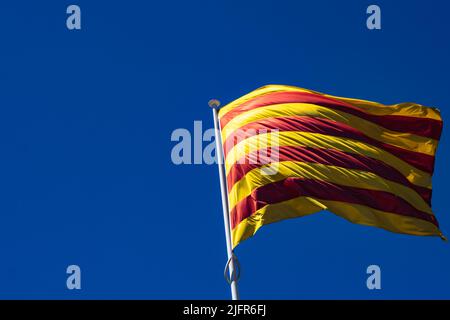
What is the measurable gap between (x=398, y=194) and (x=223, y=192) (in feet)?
Result: 14.7

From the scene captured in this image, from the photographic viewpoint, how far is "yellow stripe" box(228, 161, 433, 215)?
1980 cm

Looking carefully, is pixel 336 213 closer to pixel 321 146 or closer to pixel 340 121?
pixel 321 146

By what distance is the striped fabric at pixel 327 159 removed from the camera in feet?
64.5

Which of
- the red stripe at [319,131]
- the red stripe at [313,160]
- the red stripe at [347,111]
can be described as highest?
the red stripe at [347,111]

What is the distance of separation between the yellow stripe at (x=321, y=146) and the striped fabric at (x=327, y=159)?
0.08 feet

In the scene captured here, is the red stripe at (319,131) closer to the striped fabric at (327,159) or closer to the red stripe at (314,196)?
the striped fabric at (327,159)

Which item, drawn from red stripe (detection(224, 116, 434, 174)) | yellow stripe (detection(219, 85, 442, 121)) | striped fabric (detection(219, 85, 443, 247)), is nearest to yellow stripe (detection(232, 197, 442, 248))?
striped fabric (detection(219, 85, 443, 247))

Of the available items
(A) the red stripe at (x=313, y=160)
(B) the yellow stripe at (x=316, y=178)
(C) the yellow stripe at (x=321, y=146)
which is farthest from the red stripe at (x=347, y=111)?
(B) the yellow stripe at (x=316, y=178)

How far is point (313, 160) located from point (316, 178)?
0.55 meters

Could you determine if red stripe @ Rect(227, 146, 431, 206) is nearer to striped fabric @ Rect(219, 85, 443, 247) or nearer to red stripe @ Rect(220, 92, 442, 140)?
A: striped fabric @ Rect(219, 85, 443, 247)

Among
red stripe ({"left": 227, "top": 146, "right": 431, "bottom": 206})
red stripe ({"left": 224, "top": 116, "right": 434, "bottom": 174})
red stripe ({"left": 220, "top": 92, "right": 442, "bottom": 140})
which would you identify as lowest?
red stripe ({"left": 227, "top": 146, "right": 431, "bottom": 206})

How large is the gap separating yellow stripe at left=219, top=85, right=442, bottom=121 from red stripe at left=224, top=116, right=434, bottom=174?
36.6 inches

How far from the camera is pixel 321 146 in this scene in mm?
20781
